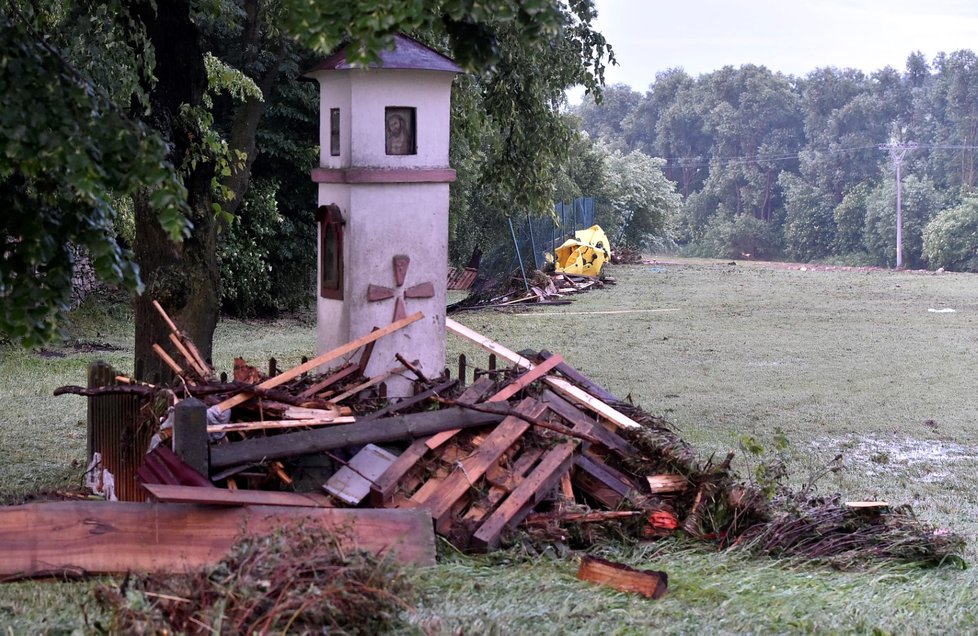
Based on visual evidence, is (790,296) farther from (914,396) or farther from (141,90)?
(141,90)

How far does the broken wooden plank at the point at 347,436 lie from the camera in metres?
6.14

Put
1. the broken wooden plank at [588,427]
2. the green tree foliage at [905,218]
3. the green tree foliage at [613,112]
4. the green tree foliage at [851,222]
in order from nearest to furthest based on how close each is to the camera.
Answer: the broken wooden plank at [588,427], the green tree foliage at [905,218], the green tree foliage at [851,222], the green tree foliage at [613,112]

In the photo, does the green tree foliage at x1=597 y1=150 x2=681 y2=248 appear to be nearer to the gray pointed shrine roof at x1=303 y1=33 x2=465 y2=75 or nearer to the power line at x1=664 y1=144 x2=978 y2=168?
the power line at x1=664 y1=144 x2=978 y2=168

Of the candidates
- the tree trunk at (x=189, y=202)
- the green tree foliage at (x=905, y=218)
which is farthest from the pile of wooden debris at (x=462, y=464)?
the green tree foliage at (x=905, y=218)

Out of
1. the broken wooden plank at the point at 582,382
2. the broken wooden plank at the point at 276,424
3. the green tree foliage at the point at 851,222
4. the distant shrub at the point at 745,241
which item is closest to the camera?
the broken wooden plank at the point at 276,424

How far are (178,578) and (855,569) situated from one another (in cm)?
355

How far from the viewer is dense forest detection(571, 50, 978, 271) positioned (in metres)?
57.6

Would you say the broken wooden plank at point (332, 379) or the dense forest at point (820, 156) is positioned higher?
the dense forest at point (820, 156)

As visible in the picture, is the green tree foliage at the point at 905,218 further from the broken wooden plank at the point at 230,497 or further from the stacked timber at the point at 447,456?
the broken wooden plank at the point at 230,497

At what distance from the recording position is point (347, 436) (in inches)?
253

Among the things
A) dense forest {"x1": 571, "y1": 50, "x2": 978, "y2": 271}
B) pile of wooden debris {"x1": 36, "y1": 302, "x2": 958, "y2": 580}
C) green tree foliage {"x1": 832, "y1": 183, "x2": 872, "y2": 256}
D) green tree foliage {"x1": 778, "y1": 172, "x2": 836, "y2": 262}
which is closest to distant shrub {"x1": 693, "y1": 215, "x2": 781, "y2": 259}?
dense forest {"x1": 571, "y1": 50, "x2": 978, "y2": 271}

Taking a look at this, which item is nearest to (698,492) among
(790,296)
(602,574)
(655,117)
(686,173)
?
(602,574)

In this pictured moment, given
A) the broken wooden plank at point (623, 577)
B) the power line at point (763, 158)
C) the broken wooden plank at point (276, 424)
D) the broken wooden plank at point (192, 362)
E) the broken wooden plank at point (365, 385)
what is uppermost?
the power line at point (763, 158)

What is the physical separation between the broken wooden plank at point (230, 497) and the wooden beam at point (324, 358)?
0.71 meters
